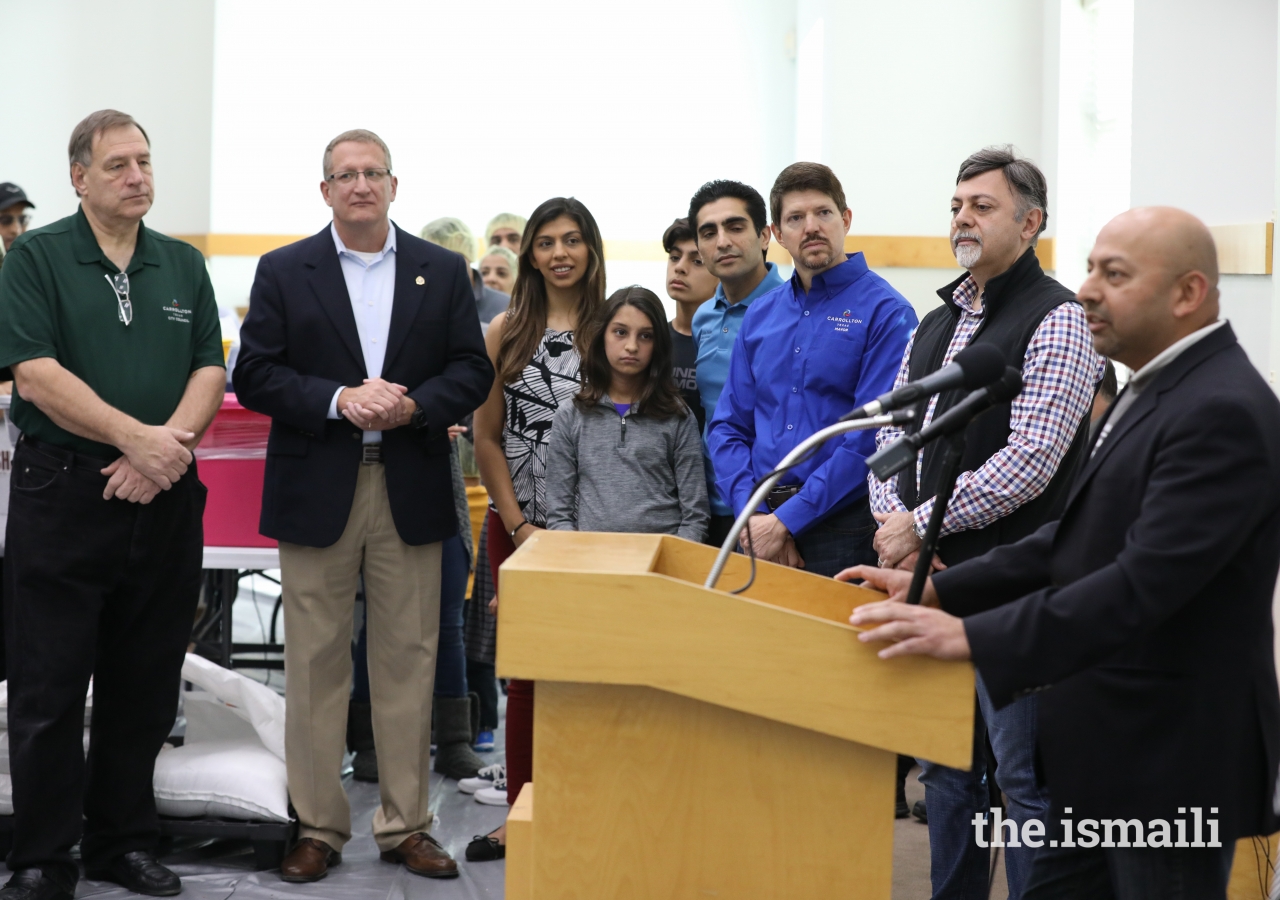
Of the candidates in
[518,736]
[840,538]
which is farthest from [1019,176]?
[518,736]

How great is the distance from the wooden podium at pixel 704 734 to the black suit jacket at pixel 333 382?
138 cm

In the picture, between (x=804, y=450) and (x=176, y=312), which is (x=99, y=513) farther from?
(x=804, y=450)

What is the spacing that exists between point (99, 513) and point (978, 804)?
1964 millimetres

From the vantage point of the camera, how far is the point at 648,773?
5.21 ft

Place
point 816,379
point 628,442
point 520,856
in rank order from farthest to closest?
point 628,442 → point 816,379 → point 520,856

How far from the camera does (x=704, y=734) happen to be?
5.18ft

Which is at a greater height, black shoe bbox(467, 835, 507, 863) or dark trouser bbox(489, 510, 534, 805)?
dark trouser bbox(489, 510, 534, 805)

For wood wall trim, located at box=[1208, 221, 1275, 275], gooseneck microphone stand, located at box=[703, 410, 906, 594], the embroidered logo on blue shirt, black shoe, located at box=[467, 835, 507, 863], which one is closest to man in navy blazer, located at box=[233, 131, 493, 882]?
black shoe, located at box=[467, 835, 507, 863]

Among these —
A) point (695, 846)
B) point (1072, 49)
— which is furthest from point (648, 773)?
point (1072, 49)

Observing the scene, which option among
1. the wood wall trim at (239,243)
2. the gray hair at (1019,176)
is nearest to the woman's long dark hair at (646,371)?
the gray hair at (1019,176)

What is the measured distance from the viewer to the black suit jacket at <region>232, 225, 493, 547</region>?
2883 mm

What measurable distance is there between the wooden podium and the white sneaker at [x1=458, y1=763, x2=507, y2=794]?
2.03 m

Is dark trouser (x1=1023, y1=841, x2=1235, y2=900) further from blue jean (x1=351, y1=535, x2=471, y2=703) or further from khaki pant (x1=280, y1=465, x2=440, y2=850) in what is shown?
blue jean (x1=351, y1=535, x2=471, y2=703)

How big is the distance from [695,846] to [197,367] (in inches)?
75.7
